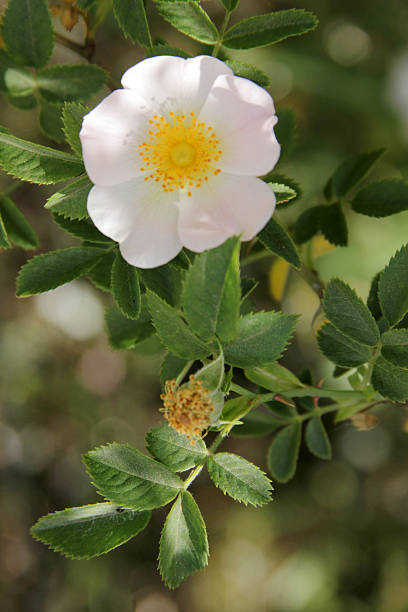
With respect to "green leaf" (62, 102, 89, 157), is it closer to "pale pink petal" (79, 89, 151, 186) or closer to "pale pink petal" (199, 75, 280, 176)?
"pale pink petal" (79, 89, 151, 186)

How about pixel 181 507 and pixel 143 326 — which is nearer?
pixel 181 507

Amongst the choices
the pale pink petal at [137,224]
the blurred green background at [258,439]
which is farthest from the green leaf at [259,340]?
the blurred green background at [258,439]

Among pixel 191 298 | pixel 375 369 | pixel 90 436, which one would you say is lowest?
pixel 90 436

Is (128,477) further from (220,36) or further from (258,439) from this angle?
(258,439)

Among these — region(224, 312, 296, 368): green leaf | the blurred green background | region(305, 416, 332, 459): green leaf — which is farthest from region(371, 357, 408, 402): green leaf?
the blurred green background

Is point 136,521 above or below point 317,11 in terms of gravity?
below

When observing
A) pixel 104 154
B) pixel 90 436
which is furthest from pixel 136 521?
pixel 90 436

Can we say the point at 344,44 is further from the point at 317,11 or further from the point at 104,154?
the point at 104,154
